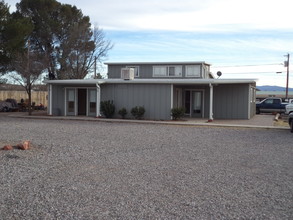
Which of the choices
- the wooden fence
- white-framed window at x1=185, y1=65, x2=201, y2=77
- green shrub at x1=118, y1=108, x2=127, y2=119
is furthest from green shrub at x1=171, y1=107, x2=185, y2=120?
the wooden fence

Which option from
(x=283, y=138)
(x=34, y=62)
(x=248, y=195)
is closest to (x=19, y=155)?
(x=248, y=195)

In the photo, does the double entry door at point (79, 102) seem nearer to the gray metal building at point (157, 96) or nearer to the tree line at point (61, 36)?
the gray metal building at point (157, 96)

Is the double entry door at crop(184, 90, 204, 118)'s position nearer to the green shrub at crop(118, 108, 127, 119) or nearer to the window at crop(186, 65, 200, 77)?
the window at crop(186, 65, 200, 77)

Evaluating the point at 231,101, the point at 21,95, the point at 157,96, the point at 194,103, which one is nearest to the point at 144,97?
the point at 157,96

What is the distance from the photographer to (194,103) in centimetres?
2736

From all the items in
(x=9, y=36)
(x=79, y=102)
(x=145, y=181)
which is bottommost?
(x=145, y=181)

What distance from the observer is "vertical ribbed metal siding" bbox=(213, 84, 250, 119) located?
25.2m

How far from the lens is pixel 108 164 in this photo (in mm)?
9016

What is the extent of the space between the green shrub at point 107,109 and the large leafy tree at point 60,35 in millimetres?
16681

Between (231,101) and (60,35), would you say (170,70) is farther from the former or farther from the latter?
Result: (60,35)

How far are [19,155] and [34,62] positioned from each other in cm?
1909

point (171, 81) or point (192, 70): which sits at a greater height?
point (192, 70)

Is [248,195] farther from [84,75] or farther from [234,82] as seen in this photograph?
[84,75]

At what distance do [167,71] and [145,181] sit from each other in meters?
24.5
